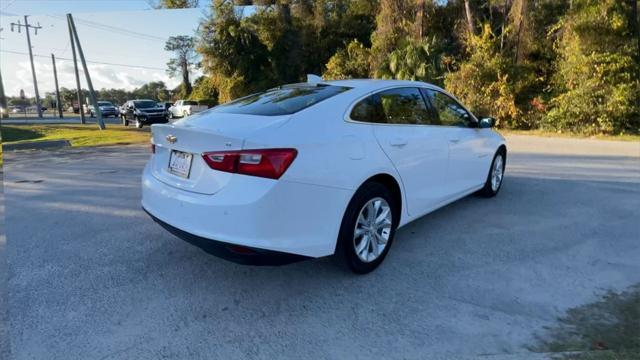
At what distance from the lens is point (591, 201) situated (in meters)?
5.24

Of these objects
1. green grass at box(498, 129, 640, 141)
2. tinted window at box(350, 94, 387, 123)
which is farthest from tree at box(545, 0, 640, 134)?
tinted window at box(350, 94, 387, 123)

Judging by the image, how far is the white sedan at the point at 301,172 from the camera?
102 inches

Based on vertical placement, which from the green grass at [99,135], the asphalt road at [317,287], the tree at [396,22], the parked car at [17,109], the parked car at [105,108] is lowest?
the asphalt road at [317,287]

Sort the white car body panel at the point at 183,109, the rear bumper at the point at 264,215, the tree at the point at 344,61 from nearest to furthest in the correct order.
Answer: the rear bumper at the point at 264,215
the white car body panel at the point at 183,109
the tree at the point at 344,61

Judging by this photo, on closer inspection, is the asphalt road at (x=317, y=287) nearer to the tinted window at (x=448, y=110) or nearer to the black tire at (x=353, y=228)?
the black tire at (x=353, y=228)

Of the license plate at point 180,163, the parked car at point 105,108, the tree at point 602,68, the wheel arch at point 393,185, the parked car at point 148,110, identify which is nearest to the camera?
the license plate at point 180,163

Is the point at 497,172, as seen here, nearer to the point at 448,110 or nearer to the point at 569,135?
the point at 448,110

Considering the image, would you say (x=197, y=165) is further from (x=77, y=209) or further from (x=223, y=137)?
(x=77, y=209)

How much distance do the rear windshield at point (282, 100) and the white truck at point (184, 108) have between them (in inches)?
8.6

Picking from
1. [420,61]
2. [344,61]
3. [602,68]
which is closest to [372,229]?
[344,61]

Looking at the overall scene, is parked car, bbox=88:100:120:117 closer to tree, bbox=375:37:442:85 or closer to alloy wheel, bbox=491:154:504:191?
alloy wheel, bbox=491:154:504:191

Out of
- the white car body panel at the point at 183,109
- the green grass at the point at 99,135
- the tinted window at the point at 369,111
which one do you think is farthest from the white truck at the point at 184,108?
→ the green grass at the point at 99,135

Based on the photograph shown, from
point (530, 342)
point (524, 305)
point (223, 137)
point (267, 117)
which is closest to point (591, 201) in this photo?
point (524, 305)

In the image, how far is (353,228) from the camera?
3.04 metres
